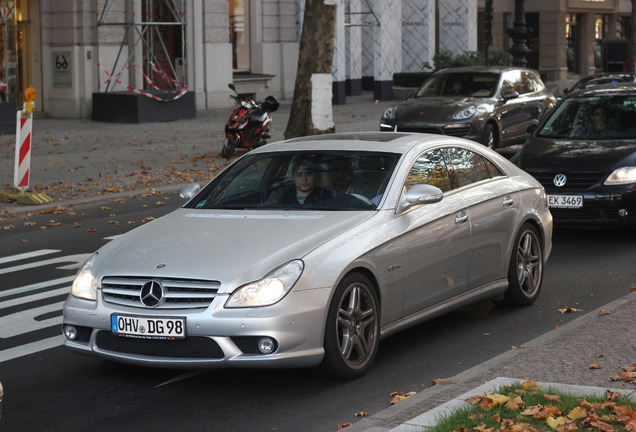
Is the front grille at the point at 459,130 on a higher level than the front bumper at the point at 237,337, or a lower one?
higher

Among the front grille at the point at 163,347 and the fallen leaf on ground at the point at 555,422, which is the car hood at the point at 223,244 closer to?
the front grille at the point at 163,347

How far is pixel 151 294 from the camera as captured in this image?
246 inches

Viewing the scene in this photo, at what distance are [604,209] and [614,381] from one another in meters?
5.48

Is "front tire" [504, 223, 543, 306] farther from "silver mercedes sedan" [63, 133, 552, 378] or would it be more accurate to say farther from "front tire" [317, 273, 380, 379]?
"front tire" [317, 273, 380, 379]

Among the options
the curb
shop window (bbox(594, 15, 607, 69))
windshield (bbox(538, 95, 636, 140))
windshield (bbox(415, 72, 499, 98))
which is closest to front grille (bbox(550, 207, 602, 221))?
windshield (bbox(538, 95, 636, 140))

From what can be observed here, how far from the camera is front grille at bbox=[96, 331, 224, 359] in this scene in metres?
6.15

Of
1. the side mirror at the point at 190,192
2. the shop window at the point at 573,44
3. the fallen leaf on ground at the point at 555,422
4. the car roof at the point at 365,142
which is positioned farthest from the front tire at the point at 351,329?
the shop window at the point at 573,44

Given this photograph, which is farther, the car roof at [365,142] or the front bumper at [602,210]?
the front bumper at [602,210]

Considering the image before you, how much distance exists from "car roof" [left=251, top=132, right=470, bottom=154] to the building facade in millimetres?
14360

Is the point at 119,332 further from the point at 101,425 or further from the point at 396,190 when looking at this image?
the point at 396,190

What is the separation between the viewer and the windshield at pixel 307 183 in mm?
7316

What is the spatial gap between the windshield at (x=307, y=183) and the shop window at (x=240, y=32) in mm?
26640

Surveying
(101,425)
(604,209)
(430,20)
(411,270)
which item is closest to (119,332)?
(101,425)

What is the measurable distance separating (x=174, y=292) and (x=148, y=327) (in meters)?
0.24
